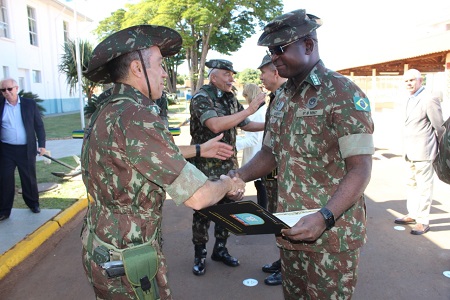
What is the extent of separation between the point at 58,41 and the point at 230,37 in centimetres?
1319

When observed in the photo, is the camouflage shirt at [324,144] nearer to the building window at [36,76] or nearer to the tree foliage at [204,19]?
the tree foliage at [204,19]

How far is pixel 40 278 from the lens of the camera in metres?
3.96

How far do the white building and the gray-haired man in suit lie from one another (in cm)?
2027

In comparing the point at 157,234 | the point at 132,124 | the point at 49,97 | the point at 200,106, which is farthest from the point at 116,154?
the point at 49,97

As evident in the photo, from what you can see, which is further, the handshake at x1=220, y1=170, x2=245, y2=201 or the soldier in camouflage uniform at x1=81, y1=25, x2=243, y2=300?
the handshake at x1=220, y1=170, x2=245, y2=201

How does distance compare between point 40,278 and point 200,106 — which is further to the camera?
point 40,278

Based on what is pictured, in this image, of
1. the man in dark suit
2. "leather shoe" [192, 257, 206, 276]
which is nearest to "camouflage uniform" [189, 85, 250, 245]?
"leather shoe" [192, 257, 206, 276]

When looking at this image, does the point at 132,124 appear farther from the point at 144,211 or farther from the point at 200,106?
the point at 200,106

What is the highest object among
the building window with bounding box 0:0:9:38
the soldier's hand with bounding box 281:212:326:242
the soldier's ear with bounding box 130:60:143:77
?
the building window with bounding box 0:0:9:38

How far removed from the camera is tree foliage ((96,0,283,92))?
2362cm

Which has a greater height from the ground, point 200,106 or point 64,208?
point 200,106

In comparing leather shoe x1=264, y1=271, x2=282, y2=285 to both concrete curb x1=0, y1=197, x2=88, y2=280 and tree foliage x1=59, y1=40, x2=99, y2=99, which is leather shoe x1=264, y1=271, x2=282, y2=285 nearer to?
concrete curb x1=0, y1=197, x2=88, y2=280

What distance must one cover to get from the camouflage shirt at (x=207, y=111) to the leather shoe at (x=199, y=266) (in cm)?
90

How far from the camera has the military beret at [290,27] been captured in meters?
2.03
